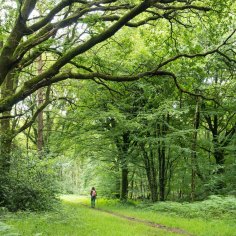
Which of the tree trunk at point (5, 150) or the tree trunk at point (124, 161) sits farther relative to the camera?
the tree trunk at point (124, 161)

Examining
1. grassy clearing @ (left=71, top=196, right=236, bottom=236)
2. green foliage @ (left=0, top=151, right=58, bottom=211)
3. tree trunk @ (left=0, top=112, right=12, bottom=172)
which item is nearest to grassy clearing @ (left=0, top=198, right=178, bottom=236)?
green foliage @ (left=0, top=151, right=58, bottom=211)

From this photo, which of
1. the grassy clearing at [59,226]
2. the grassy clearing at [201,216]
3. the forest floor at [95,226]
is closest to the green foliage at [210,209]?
the grassy clearing at [201,216]

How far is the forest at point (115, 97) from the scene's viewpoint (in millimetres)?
8820

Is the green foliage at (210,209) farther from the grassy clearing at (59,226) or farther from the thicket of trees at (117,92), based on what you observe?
the grassy clearing at (59,226)

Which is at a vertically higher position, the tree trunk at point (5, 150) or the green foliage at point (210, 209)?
the tree trunk at point (5, 150)

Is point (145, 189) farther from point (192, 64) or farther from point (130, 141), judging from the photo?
point (192, 64)

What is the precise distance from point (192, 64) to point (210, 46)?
20.7ft

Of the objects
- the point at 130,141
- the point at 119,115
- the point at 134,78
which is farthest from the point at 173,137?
the point at 134,78

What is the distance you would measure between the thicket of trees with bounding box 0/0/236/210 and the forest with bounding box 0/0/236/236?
0.19ft

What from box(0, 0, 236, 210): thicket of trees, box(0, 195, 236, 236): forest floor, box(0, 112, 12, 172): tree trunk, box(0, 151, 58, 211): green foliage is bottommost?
box(0, 195, 236, 236): forest floor

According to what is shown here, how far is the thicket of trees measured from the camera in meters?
8.83

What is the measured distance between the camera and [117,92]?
10797 millimetres

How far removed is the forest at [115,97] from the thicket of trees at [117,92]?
2.3 inches

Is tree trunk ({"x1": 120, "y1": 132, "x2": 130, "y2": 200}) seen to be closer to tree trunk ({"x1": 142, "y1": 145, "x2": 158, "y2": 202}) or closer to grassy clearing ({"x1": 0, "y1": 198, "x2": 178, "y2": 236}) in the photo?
tree trunk ({"x1": 142, "y1": 145, "x2": 158, "y2": 202})
